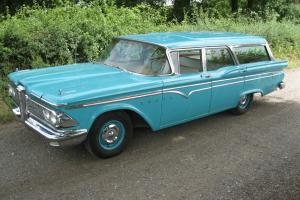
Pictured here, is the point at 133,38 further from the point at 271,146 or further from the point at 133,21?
the point at 133,21

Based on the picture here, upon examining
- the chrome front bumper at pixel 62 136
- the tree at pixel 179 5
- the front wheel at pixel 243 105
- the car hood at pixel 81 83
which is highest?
the tree at pixel 179 5

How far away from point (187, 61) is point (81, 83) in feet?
6.12

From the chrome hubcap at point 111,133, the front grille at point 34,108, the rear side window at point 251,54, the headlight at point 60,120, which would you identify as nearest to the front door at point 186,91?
the chrome hubcap at point 111,133

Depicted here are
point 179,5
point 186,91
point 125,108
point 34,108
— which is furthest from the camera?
point 179,5

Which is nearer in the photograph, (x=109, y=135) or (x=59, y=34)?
(x=109, y=135)

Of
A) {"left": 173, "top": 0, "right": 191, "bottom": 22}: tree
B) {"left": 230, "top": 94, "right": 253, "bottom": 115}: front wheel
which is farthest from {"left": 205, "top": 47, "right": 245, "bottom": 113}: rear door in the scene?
{"left": 173, "top": 0, "right": 191, "bottom": 22}: tree

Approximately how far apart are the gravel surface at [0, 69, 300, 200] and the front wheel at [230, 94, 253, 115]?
546 mm

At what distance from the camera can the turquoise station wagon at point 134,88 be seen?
4566mm

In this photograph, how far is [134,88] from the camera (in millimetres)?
5008

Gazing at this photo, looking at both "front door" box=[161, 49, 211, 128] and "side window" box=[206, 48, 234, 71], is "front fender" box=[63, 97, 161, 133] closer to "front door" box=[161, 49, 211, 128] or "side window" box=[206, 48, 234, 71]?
"front door" box=[161, 49, 211, 128]

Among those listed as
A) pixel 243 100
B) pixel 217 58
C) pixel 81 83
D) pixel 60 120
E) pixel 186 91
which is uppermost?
pixel 217 58

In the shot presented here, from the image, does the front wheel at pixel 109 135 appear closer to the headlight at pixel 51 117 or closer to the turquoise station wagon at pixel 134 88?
the turquoise station wagon at pixel 134 88

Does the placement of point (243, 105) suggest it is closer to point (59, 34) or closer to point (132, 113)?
point (132, 113)

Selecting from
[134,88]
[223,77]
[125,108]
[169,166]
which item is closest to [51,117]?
[125,108]
